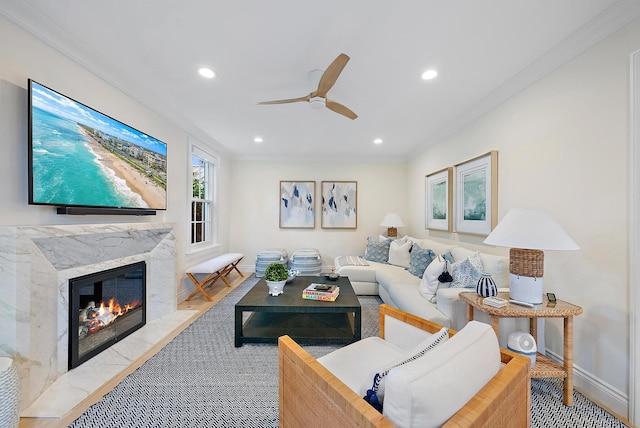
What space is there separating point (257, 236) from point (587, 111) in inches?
192

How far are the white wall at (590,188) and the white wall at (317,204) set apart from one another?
9.87 ft

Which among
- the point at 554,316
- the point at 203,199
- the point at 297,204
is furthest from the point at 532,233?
the point at 203,199

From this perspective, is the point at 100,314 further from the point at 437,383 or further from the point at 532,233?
the point at 532,233

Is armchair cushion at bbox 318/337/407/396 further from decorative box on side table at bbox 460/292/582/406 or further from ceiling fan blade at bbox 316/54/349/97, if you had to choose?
ceiling fan blade at bbox 316/54/349/97

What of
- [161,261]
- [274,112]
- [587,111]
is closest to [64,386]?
[161,261]

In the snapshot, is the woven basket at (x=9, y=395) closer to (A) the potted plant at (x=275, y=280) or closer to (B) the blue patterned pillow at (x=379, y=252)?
(A) the potted plant at (x=275, y=280)

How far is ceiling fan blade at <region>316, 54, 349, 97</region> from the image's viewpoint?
1678 mm

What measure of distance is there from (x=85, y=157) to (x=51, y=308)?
1125mm

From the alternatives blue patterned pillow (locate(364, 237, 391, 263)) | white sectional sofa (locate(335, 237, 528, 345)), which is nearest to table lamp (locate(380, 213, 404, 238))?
blue patterned pillow (locate(364, 237, 391, 263))

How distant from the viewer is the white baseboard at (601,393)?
1512 millimetres

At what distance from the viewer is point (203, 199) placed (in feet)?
Answer: 14.3

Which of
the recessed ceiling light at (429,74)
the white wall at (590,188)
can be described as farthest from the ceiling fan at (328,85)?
the white wall at (590,188)

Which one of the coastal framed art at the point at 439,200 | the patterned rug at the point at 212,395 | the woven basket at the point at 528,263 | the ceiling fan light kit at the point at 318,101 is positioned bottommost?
the patterned rug at the point at 212,395

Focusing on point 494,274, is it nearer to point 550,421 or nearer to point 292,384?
point 550,421
